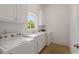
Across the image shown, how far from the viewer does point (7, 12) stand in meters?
1.28

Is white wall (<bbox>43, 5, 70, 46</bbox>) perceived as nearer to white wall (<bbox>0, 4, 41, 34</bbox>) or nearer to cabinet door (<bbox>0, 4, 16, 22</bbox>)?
white wall (<bbox>0, 4, 41, 34</bbox>)

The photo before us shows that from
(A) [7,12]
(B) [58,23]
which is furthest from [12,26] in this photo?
(B) [58,23]

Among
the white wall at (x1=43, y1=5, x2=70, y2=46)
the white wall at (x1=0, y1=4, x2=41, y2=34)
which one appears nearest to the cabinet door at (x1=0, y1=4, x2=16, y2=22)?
the white wall at (x1=0, y1=4, x2=41, y2=34)

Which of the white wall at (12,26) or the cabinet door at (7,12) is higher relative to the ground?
the cabinet door at (7,12)

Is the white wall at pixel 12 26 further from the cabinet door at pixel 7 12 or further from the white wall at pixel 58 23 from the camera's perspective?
the white wall at pixel 58 23

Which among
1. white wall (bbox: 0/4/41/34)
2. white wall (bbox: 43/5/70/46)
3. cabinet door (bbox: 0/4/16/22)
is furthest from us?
white wall (bbox: 43/5/70/46)

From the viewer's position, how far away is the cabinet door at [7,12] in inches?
45.9

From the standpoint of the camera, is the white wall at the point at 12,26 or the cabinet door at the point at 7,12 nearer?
the cabinet door at the point at 7,12

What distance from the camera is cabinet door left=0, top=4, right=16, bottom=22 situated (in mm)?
1165

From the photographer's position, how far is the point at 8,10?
130 cm

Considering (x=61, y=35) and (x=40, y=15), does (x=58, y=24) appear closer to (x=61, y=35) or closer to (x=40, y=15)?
(x=61, y=35)

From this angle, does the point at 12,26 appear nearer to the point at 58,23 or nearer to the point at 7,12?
the point at 7,12

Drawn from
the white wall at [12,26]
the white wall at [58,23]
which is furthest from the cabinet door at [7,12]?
the white wall at [58,23]
